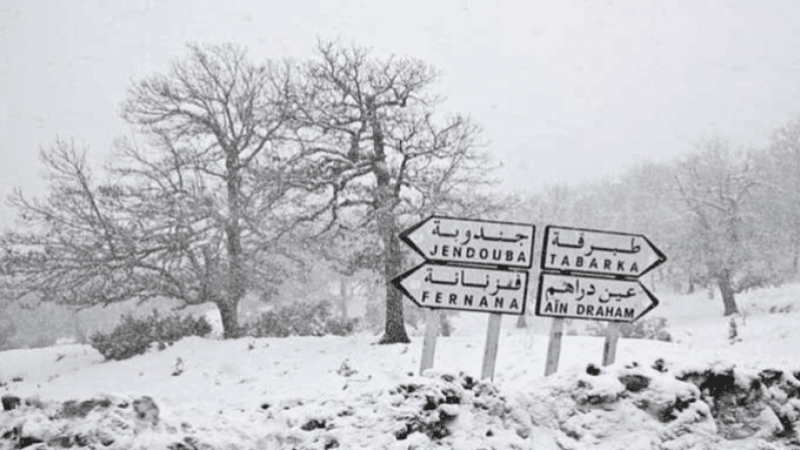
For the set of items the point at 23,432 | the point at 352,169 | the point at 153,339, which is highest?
the point at 352,169

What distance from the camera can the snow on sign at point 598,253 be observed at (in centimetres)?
741

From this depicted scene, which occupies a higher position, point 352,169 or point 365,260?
point 352,169

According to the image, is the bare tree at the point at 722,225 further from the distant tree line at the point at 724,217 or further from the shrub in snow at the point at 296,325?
the shrub in snow at the point at 296,325

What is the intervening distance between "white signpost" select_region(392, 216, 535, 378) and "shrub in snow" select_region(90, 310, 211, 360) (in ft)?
46.2

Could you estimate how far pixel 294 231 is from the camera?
19125 millimetres

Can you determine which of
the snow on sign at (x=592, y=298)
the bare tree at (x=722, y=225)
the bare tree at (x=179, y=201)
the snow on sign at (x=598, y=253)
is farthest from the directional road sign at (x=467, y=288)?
the bare tree at (x=722, y=225)

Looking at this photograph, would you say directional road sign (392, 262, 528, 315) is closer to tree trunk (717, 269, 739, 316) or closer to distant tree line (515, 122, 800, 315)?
distant tree line (515, 122, 800, 315)

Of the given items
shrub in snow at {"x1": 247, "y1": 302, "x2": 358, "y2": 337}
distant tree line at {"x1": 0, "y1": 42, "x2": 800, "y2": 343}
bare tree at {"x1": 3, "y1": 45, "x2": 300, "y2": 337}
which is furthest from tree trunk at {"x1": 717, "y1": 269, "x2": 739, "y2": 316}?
bare tree at {"x1": 3, "y1": 45, "x2": 300, "y2": 337}

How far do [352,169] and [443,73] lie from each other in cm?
525

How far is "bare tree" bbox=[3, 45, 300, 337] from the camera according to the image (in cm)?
1814

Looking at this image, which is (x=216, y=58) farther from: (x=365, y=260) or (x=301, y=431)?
(x=301, y=431)

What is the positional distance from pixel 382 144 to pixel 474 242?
10772mm

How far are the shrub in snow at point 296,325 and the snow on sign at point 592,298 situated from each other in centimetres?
1494

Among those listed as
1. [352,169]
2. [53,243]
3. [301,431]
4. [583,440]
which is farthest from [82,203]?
[583,440]
